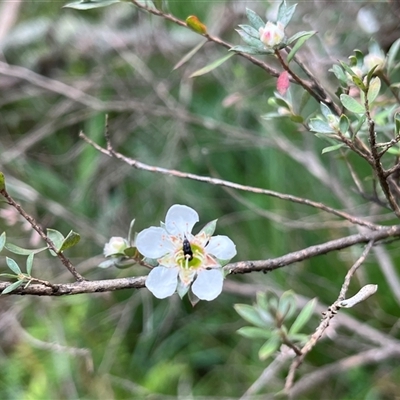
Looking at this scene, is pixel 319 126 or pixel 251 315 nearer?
pixel 319 126

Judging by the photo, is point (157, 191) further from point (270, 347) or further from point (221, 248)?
point (221, 248)

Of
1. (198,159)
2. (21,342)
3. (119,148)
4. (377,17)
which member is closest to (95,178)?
(119,148)

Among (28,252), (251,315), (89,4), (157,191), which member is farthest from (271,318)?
(157,191)

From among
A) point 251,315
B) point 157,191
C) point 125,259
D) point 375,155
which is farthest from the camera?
point 157,191

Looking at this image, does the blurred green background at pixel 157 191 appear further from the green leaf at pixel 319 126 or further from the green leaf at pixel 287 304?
the green leaf at pixel 319 126

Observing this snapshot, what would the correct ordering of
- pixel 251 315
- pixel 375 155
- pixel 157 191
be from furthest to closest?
pixel 157 191, pixel 251 315, pixel 375 155

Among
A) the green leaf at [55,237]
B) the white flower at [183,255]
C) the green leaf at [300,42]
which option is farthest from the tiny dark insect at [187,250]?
the green leaf at [300,42]

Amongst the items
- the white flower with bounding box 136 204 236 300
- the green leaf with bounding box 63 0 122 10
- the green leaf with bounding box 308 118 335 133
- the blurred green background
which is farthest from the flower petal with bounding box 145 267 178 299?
the blurred green background
